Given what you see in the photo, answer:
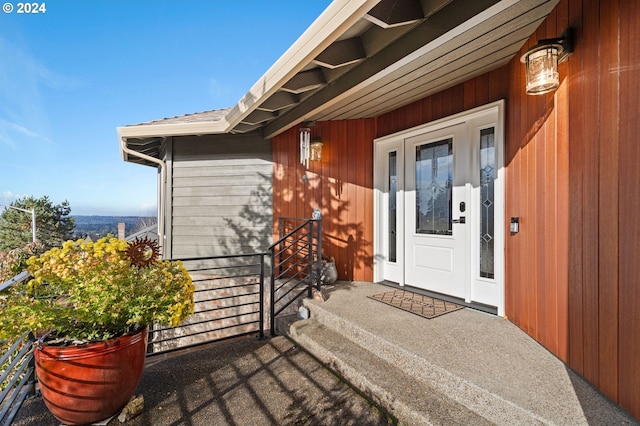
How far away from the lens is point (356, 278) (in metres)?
3.95

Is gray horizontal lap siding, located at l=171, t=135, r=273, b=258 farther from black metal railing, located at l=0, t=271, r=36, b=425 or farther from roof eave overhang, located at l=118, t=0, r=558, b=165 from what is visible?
black metal railing, located at l=0, t=271, r=36, b=425

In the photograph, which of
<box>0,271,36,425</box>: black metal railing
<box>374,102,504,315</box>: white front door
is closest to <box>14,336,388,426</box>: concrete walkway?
<box>0,271,36,425</box>: black metal railing

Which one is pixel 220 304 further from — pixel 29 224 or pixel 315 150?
pixel 29 224

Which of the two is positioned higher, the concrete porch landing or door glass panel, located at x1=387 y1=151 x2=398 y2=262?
door glass panel, located at x1=387 y1=151 x2=398 y2=262

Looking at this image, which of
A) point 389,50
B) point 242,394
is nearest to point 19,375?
point 242,394

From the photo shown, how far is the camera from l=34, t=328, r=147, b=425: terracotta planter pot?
150cm

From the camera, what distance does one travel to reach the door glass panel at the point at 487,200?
2.72 m

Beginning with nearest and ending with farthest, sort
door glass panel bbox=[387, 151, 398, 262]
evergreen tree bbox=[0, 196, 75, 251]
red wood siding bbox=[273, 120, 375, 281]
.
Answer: door glass panel bbox=[387, 151, 398, 262] → red wood siding bbox=[273, 120, 375, 281] → evergreen tree bbox=[0, 196, 75, 251]

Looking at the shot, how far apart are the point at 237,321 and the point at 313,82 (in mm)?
3505

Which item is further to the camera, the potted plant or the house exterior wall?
the potted plant

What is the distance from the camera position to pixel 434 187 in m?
3.27

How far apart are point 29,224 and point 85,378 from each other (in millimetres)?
Answer: 16294

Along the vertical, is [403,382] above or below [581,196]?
below

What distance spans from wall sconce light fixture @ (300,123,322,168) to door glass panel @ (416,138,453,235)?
137 centimetres
